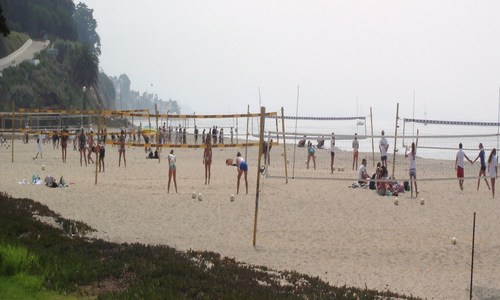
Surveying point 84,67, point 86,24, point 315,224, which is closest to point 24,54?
point 84,67

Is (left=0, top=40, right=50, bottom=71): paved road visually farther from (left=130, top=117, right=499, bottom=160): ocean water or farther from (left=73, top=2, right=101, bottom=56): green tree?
(left=73, top=2, right=101, bottom=56): green tree

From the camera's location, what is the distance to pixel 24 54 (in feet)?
257

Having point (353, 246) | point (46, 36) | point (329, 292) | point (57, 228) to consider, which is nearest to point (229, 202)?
point (353, 246)

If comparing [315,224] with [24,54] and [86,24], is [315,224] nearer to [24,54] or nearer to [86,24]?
[24,54]

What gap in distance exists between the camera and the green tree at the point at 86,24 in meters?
132

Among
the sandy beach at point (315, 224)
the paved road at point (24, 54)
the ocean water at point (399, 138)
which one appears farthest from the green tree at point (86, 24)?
the sandy beach at point (315, 224)

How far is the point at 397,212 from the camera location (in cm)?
1565

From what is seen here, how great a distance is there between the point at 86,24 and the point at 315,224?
130 meters

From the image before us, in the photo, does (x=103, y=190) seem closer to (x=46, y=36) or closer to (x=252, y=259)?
(x=252, y=259)

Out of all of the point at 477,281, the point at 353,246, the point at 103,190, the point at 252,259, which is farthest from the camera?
Answer: the point at 103,190

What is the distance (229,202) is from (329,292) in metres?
9.47

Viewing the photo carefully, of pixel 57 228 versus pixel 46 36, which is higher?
pixel 46 36

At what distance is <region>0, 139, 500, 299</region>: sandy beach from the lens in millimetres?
9867

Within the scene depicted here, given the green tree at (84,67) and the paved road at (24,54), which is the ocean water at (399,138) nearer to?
the green tree at (84,67)
